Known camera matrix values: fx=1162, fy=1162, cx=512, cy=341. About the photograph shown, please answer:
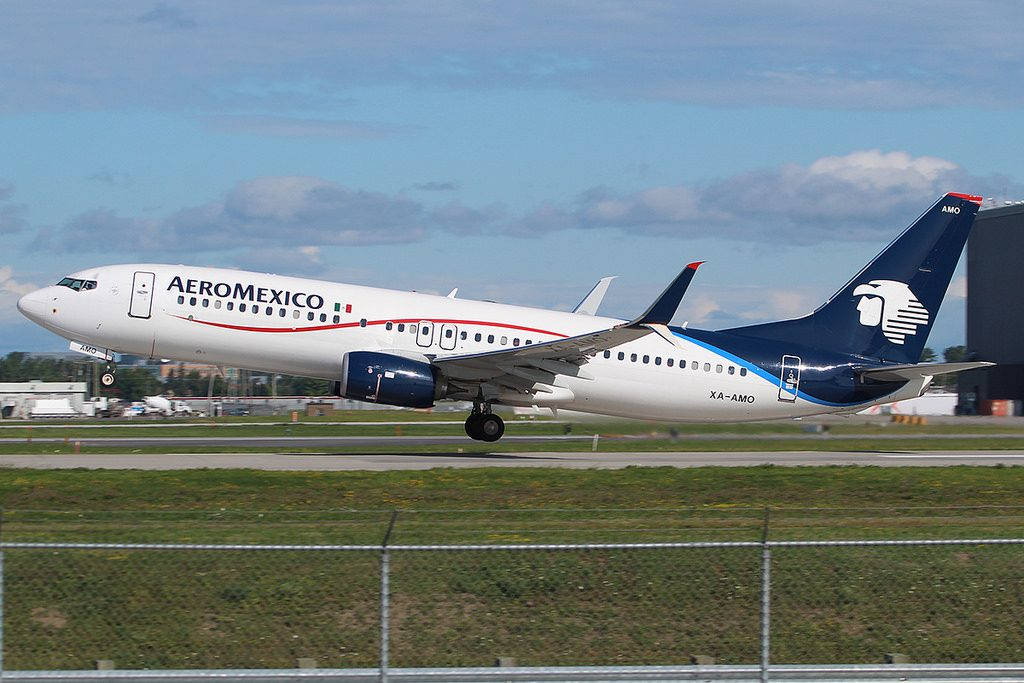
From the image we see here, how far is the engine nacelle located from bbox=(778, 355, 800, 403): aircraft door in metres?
11.5

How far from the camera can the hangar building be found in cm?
8844

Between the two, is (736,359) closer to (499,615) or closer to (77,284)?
Answer: (77,284)

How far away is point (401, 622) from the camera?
543 inches

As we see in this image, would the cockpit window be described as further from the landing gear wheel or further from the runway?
the landing gear wheel

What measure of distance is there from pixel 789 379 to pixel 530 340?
27.9 feet

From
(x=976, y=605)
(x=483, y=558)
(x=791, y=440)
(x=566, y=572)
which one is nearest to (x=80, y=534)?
(x=483, y=558)

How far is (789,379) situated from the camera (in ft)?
122

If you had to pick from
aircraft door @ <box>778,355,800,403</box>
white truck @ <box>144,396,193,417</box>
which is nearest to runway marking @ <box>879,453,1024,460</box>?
aircraft door @ <box>778,355,800,403</box>

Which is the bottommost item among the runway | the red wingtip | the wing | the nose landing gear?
the runway

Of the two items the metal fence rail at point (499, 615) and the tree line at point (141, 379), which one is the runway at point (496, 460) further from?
the tree line at point (141, 379)

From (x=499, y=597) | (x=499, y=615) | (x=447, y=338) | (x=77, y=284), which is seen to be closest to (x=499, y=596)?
(x=499, y=597)

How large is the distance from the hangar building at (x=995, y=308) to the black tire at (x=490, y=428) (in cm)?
5995

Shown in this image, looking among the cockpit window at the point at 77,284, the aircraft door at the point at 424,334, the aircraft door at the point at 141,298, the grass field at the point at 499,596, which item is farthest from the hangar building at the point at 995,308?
the grass field at the point at 499,596

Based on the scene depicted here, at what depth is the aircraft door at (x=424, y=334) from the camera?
3469 cm
